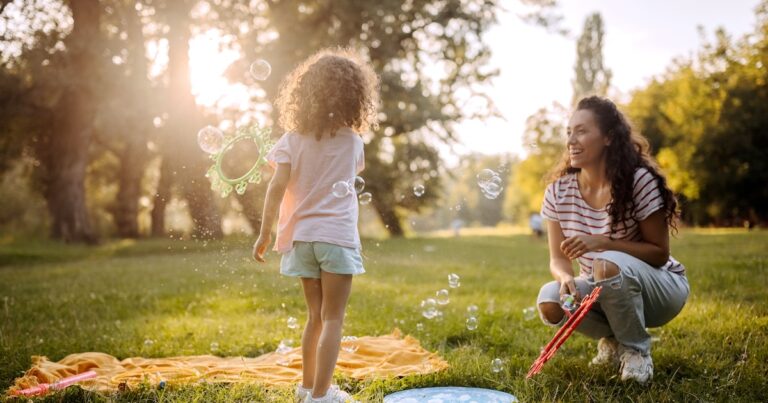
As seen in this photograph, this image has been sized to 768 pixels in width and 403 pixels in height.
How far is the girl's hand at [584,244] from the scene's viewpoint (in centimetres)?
303

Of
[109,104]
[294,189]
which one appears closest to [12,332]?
[294,189]

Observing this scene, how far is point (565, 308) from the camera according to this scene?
296 cm

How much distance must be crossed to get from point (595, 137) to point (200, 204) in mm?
2823

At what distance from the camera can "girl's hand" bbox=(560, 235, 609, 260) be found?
9.95 ft

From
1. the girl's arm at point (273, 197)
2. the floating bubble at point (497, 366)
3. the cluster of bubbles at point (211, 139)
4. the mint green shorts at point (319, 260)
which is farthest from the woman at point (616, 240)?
the cluster of bubbles at point (211, 139)

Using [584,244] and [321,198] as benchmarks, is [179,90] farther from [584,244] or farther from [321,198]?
[584,244]

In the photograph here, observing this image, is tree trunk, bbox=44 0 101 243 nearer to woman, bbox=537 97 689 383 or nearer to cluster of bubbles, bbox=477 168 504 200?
cluster of bubbles, bbox=477 168 504 200

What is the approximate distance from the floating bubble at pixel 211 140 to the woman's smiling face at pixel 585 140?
210cm

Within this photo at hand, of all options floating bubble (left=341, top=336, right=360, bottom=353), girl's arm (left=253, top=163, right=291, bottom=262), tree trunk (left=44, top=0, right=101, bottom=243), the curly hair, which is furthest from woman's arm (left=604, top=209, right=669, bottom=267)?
tree trunk (left=44, top=0, right=101, bottom=243)

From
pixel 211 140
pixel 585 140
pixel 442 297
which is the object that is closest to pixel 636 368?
pixel 585 140

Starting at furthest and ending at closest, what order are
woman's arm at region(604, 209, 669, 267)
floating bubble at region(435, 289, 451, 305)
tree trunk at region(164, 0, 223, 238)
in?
tree trunk at region(164, 0, 223, 238) → floating bubble at region(435, 289, 451, 305) → woman's arm at region(604, 209, 669, 267)

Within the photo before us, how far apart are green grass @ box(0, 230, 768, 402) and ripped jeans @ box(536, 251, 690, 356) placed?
9.4 inches

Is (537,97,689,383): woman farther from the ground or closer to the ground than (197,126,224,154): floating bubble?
closer to the ground

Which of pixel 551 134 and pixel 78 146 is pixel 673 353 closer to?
pixel 78 146
